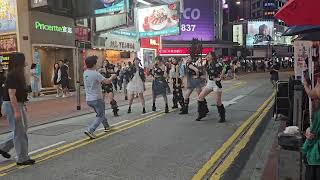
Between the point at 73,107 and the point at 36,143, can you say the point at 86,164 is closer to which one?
the point at 36,143

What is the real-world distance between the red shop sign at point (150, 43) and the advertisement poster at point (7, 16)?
21.3 metres

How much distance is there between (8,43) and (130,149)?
15.0 meters

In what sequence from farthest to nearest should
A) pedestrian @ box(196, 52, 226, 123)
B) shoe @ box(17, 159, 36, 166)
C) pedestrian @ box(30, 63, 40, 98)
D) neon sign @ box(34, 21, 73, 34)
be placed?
neon sign @ box(34, 21, 73, 34)
pedestrian @ box(30, 63, 40, 98)
pedestrian @ box(196, 52, 226, 123)
shoe @ box(17, 159, 36, 166)

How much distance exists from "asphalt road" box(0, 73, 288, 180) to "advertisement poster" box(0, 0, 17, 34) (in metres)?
10.3

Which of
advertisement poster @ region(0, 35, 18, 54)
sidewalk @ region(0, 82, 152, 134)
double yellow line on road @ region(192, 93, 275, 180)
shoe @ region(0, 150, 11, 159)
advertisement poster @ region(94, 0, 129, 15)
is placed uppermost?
advertisement poster @ region(94, 0, 129, 15)

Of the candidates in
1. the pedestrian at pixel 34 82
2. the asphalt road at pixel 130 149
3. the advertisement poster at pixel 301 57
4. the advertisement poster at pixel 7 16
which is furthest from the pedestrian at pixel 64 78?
the advertisement poster at pixel 301 57

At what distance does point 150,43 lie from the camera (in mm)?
45531

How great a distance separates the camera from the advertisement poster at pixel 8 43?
69.8ft

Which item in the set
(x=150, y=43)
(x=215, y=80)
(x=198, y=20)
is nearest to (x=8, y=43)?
(x=215, y=80)

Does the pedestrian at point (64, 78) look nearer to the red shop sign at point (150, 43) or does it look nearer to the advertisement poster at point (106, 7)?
the advertisement poster at point (106, 7)

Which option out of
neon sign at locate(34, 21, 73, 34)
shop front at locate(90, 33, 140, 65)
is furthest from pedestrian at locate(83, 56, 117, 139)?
→ shop front at locate(90, 33, 140, 65)

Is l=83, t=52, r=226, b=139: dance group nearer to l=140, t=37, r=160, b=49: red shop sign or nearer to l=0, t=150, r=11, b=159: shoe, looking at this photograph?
l=0, t=150, r=11, b=159: shoe

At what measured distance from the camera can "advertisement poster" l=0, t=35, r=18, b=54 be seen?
21266 mm

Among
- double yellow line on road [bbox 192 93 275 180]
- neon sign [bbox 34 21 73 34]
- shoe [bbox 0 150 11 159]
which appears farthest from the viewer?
neon sign [bbox 34 21 73 34]
